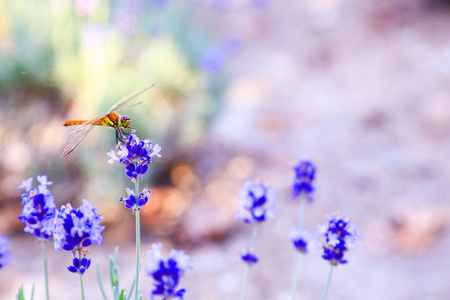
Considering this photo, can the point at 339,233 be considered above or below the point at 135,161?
below

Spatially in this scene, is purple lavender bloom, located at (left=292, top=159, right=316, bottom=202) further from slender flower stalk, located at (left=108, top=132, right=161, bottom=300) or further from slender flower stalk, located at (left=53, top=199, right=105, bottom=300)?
slender flower stalk, located at (left=53, top=199, right=105, bottom=300)

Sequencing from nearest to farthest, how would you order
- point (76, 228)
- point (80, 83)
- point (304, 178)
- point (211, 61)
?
point (76, 228) < point (304, 178) < point (80, 83) < point (211, 61)

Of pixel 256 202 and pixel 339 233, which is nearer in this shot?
pixel 339 233

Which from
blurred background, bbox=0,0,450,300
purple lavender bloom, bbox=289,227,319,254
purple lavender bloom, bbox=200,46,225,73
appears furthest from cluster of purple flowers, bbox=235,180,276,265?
purple lavender bloom, bbox=200,46,225,73

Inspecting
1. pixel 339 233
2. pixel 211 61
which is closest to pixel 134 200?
pixel 339 233

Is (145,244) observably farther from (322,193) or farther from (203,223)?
(322,193)

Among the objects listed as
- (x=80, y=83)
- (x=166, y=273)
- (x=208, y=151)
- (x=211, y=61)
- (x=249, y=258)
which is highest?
(x=211, y=61)

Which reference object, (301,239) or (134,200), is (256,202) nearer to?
(301,239)
